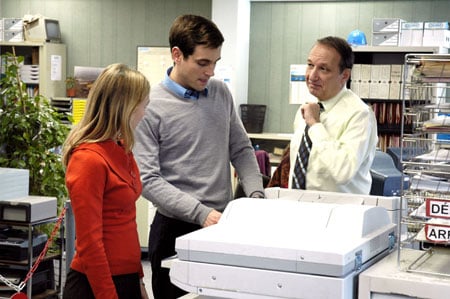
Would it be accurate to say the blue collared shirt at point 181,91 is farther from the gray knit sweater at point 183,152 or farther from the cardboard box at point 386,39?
the cardboard box at point 386,39

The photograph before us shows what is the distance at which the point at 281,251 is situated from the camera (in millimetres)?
1513

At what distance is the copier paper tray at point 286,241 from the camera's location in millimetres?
1496

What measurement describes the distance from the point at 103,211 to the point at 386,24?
15.6ft

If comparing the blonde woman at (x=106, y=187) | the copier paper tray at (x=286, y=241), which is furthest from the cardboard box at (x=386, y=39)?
the copier paper tray at (x=286, y=241)

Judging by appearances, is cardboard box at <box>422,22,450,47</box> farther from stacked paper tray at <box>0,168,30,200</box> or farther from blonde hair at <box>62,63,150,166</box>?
blonde hair at <box>62,63,150,166</box>

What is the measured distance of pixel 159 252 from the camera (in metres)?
2.38

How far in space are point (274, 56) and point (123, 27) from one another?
5.69 ft

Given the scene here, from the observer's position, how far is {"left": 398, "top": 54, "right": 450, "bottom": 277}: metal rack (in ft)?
5.22

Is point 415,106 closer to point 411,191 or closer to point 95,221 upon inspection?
point 411,191

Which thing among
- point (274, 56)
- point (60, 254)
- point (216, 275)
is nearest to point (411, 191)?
point (216, 275)

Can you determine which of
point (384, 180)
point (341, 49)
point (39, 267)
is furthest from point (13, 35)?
point (341, 49)

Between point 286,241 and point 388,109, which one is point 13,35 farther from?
point 286,241

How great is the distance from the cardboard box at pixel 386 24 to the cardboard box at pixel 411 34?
0.22ft

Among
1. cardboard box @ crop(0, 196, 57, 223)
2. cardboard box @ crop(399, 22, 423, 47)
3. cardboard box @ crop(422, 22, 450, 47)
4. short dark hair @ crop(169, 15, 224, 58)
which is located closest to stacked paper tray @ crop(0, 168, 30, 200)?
cardboard box @ crop(0, 196, 57, 223)
